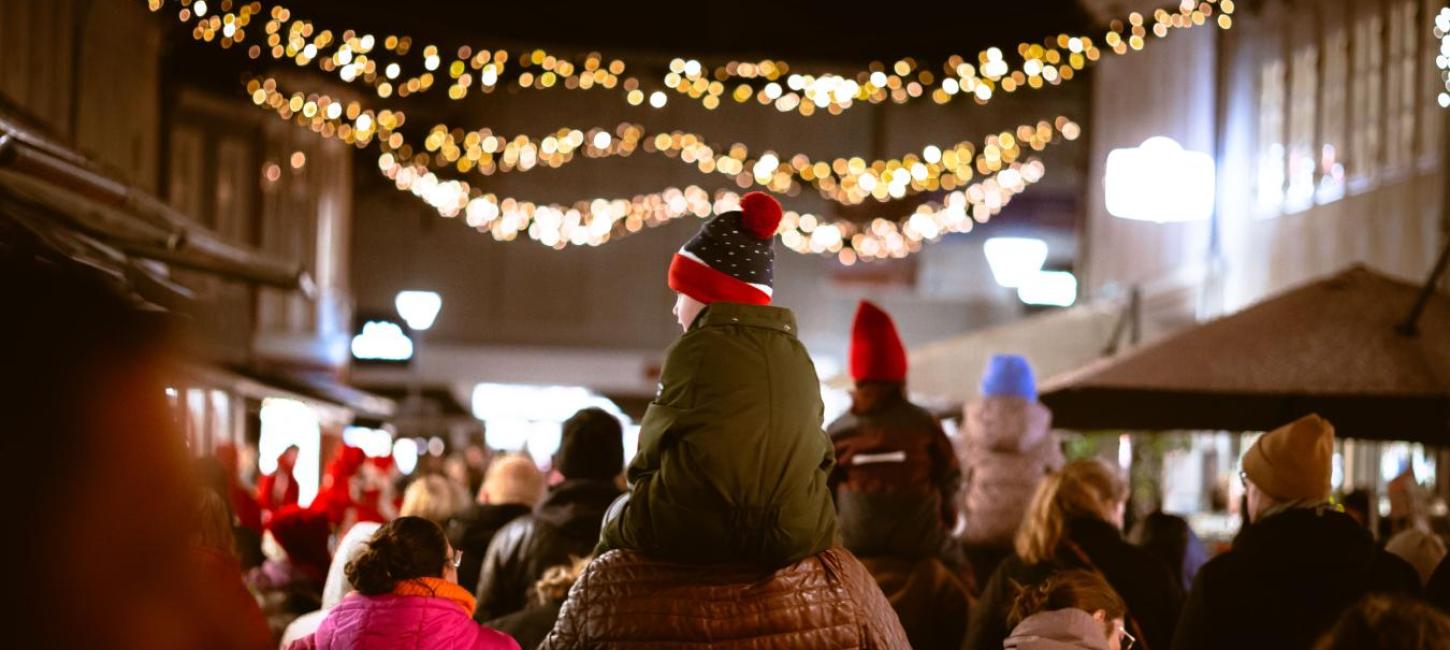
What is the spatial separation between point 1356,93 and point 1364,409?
868cm

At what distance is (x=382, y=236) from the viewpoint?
126ft

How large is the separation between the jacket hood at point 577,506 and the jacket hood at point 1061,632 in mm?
2383

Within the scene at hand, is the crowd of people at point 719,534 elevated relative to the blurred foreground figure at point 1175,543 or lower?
elevated

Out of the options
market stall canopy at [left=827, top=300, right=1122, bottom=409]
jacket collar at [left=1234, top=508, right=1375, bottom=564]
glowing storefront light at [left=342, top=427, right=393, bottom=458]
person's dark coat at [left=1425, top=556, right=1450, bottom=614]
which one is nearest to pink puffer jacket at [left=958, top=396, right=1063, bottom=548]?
jacket collar at [left=1234, top=508, right=1375, bottom=564]

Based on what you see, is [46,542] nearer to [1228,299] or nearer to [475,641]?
[475,641]

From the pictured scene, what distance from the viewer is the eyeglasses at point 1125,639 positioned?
5094mm

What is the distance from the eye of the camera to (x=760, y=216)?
4.32 m

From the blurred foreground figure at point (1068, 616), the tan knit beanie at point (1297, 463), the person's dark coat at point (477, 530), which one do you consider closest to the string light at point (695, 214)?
the person's dark coat at point (477, 530)

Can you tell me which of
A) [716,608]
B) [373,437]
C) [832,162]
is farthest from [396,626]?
[373,437]

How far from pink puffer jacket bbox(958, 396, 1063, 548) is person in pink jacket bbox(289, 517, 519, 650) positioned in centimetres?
441

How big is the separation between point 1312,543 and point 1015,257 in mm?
26204

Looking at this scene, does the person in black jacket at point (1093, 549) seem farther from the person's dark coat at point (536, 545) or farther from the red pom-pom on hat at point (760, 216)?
the red pom-pom on hat at point (760, 216)

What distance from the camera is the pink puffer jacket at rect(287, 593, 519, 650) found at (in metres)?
4.74

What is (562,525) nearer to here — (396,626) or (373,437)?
(396,626)
